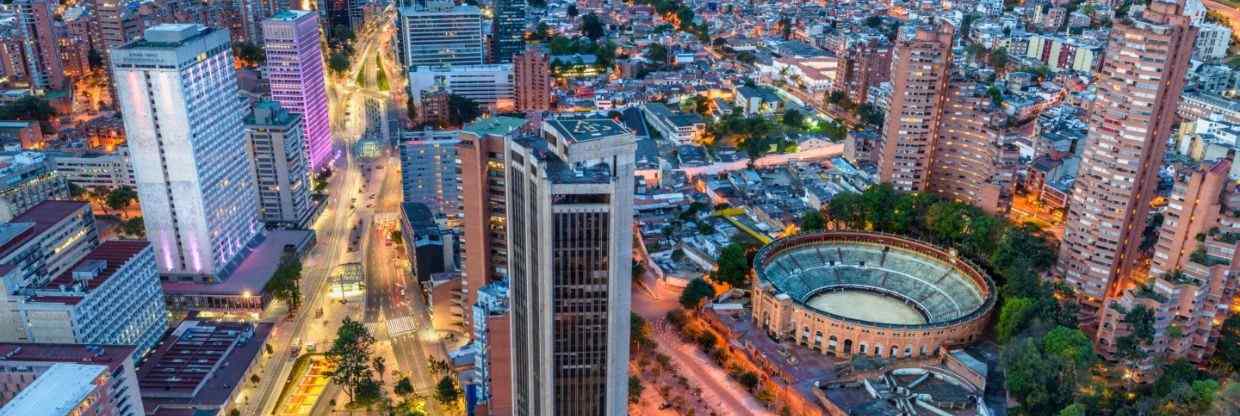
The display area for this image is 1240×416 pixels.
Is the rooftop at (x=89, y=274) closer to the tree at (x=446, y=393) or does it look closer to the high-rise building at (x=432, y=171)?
the tree at (x=446, y=393)

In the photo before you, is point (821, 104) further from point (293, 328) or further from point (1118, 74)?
point (293, 328)

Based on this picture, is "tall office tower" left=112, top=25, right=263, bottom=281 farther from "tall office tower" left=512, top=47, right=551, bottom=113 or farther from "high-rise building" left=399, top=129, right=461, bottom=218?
"tall office tower" left=512, top=47, right=551, bottom=113

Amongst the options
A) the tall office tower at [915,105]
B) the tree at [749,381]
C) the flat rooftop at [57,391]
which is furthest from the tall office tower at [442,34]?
the flat rooftop at [57,391]

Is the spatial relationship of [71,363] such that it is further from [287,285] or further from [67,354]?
[287,285]

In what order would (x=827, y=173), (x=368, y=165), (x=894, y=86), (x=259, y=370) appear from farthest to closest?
(x=368, y=165) → (x=827, y=173) → (x=894, y=86) → (x=259, y=370)

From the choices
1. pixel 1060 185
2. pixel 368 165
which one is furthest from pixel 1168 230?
pixel 368 165
